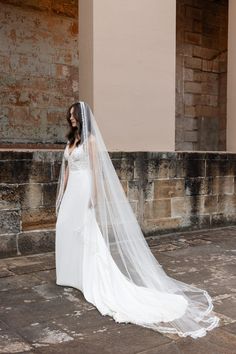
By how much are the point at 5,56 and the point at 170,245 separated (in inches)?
239

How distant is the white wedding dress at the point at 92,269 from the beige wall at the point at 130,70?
209 centimetres

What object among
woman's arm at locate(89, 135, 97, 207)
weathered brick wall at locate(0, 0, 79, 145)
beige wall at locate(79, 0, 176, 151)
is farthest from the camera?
weathered brick wall at locate(0, 0, 79, 145)

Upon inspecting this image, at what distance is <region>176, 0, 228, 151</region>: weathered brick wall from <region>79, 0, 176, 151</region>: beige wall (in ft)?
14.2

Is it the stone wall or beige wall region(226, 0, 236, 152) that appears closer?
the stone wall

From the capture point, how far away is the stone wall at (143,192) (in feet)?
17.5

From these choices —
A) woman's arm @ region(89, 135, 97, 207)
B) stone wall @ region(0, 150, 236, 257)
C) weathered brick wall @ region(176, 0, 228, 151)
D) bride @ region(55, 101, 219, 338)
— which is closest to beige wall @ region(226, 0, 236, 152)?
stone wall @ region(0, 150, 236, 257)

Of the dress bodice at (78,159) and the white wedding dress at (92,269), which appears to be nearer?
the white wedding dress at (92,269)

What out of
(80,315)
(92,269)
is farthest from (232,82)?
(80,315)

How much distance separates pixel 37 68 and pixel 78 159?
22.2ft

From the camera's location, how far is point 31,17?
1027cm

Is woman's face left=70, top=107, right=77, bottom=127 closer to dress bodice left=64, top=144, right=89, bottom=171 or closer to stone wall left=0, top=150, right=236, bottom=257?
dress bodice left=64, top=144, right=89, bottom=171

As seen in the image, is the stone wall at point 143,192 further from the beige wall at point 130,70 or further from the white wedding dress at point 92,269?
the white wedding dress at point 92,269

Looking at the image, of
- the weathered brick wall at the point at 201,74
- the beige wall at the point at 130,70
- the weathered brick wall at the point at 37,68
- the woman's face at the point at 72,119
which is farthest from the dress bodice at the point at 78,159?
the weathered brick wall at the point at 201,74

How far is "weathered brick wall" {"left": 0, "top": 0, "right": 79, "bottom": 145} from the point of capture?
10055 millimetres
